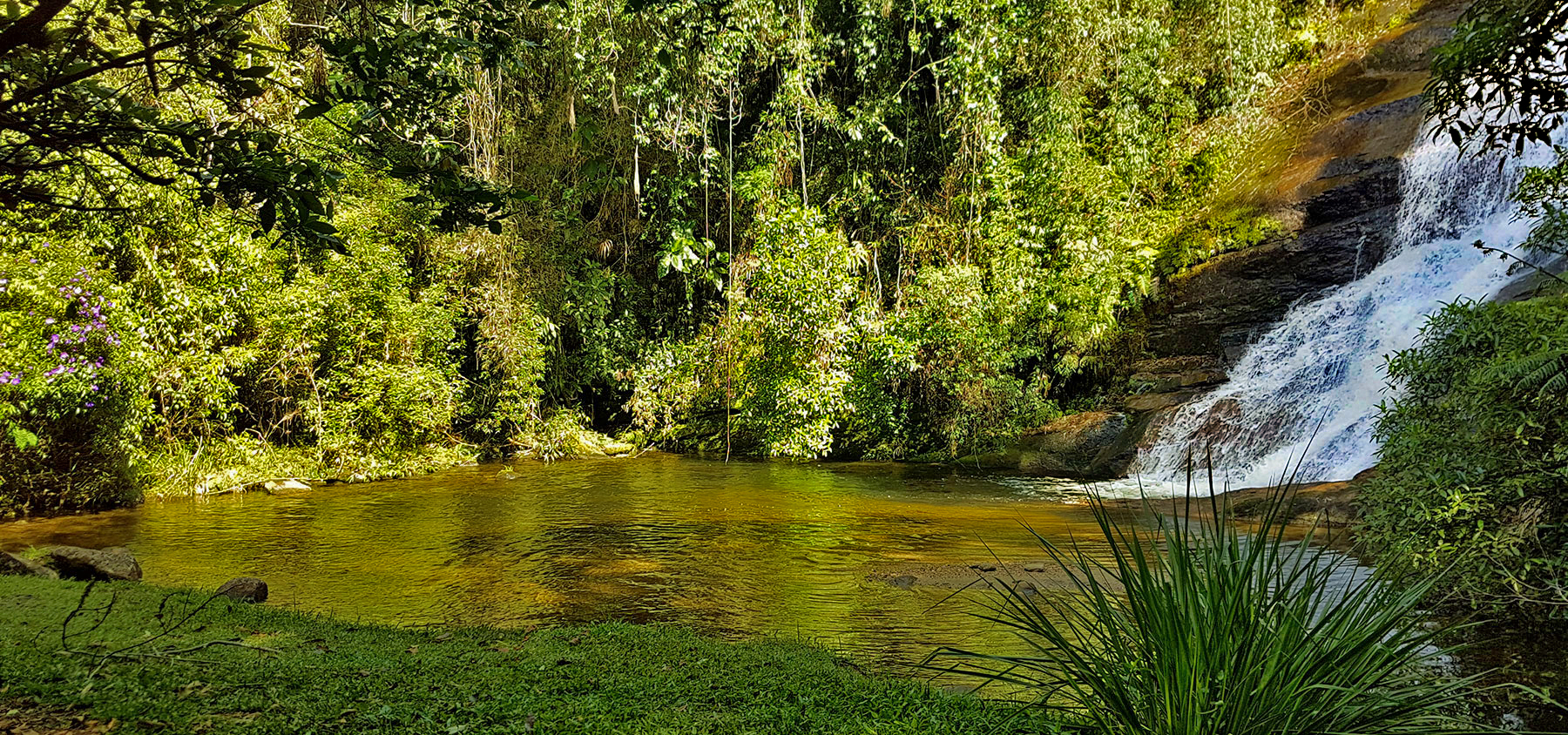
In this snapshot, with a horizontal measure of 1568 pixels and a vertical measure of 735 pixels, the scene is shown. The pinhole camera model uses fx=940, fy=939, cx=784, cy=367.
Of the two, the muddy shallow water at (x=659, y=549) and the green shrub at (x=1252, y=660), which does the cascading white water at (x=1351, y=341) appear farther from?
the green shrub at (x=1252, y=660)

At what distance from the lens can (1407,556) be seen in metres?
5.29

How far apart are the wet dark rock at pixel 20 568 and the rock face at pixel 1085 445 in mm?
11478

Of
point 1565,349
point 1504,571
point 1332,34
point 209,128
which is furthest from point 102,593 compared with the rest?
point 1332,34

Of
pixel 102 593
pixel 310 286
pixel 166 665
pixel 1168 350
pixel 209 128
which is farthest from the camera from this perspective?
pixel 1168 350

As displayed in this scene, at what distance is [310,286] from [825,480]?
7.69 m

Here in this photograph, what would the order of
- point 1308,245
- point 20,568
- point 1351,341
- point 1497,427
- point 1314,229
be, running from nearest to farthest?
point 1497,427, point 20,568, point 1351,341, point 1308,245, point 1314,229

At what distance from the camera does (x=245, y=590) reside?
6.46m

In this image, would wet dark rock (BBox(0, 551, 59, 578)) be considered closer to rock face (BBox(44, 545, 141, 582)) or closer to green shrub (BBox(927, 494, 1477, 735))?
rock face (BBox(44, 545, 141, 582))

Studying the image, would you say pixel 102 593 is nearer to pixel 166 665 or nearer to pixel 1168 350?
pixel 166 665

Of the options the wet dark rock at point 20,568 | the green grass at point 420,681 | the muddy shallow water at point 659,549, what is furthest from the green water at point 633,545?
the wet dark rock at point 20,568

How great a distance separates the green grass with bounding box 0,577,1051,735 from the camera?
3.51m

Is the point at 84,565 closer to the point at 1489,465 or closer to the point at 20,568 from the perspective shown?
the point at 20,568

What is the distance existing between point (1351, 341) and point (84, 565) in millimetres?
13850

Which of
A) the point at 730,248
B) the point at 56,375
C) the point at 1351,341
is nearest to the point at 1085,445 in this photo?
the point at 1351,341
